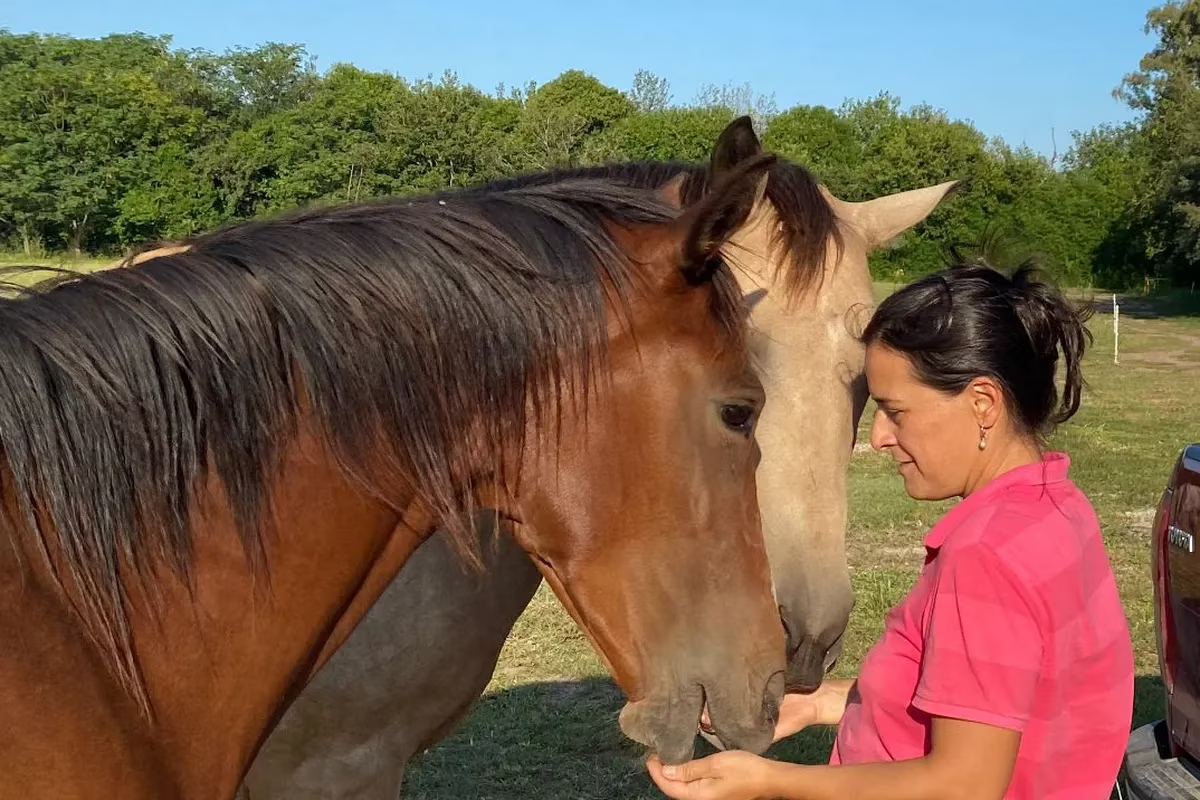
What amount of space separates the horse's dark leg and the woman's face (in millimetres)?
1200

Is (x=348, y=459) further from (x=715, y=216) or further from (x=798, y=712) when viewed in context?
(x=798, y=712)

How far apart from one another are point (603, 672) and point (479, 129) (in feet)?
60.1

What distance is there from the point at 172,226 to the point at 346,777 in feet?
94.7

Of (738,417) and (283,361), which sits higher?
(283,361)

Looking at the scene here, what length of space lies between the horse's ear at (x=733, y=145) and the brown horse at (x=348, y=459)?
→ 823 mm

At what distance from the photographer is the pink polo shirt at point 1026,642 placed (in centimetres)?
146

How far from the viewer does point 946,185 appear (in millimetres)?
3461

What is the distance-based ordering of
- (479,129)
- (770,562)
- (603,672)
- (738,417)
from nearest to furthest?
1. (738,417)
2. (770,562)
3. (603,672)
4. (479,129)

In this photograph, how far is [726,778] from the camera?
1630 millimetres

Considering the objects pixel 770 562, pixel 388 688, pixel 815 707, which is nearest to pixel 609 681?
pixel 388 688

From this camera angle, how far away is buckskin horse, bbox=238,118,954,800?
100 inches

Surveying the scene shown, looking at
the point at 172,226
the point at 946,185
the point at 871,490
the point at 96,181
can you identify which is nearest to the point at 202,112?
the point at 96,181

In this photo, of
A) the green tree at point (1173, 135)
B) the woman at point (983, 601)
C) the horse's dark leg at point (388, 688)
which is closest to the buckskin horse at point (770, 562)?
the horse's dark leg at point (388, 688)

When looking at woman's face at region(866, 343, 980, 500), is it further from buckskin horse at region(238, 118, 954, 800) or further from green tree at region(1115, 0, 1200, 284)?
green tree at region(1115, 0, 1200, 284)
